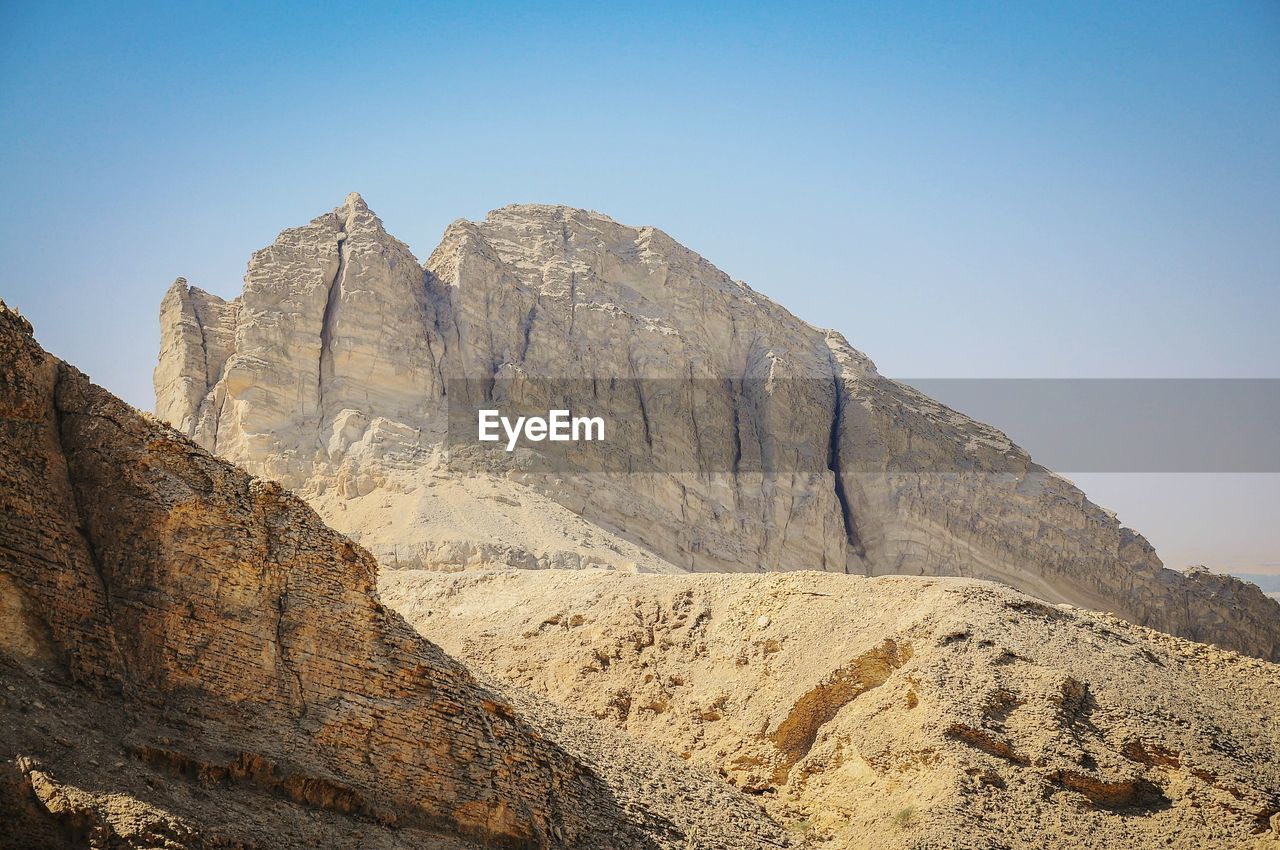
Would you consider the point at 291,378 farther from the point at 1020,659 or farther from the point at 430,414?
the point at 1020,659

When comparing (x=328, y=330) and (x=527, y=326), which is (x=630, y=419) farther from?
(x=328, y=330)

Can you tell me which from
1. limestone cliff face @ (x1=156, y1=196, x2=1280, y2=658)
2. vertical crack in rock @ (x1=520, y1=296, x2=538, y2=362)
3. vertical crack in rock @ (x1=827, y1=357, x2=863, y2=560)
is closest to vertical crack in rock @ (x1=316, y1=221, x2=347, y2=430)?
limestone cliff face @ (x1=156, y1=196, x2=1280, y2=658)

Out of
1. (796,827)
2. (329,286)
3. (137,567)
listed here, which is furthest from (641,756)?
(329,286)

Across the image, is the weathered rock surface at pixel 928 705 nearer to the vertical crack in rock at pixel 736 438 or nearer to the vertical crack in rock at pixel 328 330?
the vertical crack in rock at pixel 328 330
